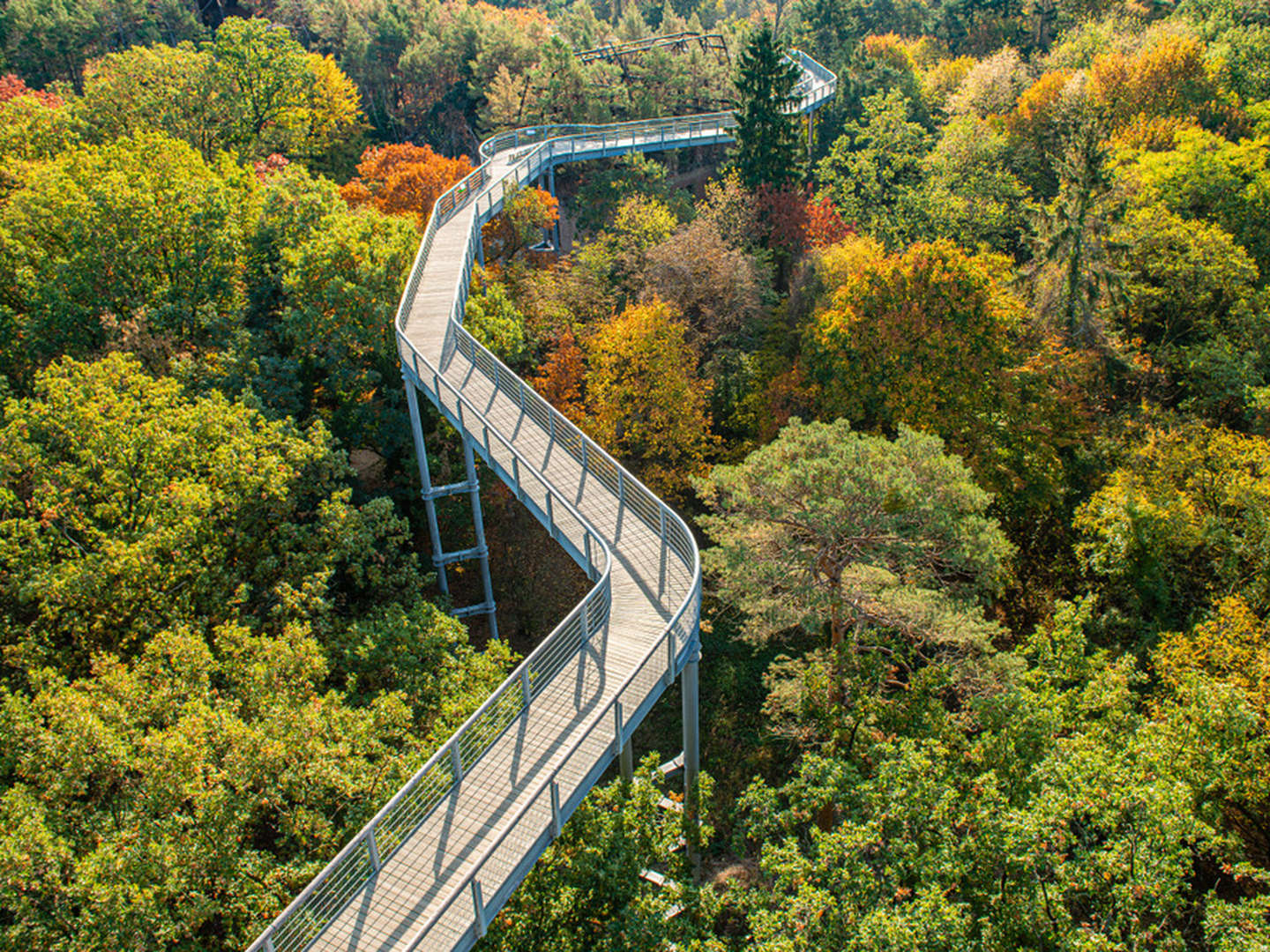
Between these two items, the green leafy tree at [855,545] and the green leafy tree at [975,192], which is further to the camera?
the green leafy tree at [975,192]

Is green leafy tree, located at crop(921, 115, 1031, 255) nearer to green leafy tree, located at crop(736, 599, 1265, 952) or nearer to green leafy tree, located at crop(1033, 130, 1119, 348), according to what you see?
green leafy tree, located at crop(1033, 130, 1119, 348)

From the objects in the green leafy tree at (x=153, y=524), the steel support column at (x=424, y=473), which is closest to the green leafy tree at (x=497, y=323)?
the steel support column at (x=424, y=473)

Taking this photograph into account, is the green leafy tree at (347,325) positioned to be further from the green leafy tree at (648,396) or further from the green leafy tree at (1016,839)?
the green leafy tree at (1016,839)

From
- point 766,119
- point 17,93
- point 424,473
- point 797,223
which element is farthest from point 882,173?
point 17,93

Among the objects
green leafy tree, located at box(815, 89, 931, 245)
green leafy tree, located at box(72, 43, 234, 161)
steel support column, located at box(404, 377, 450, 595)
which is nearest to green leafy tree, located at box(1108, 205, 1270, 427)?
green leafy tree, located at box(815, 89, 931, 245)

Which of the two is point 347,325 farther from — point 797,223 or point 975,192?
point 975,192

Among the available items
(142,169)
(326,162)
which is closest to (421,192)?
(142,169)
